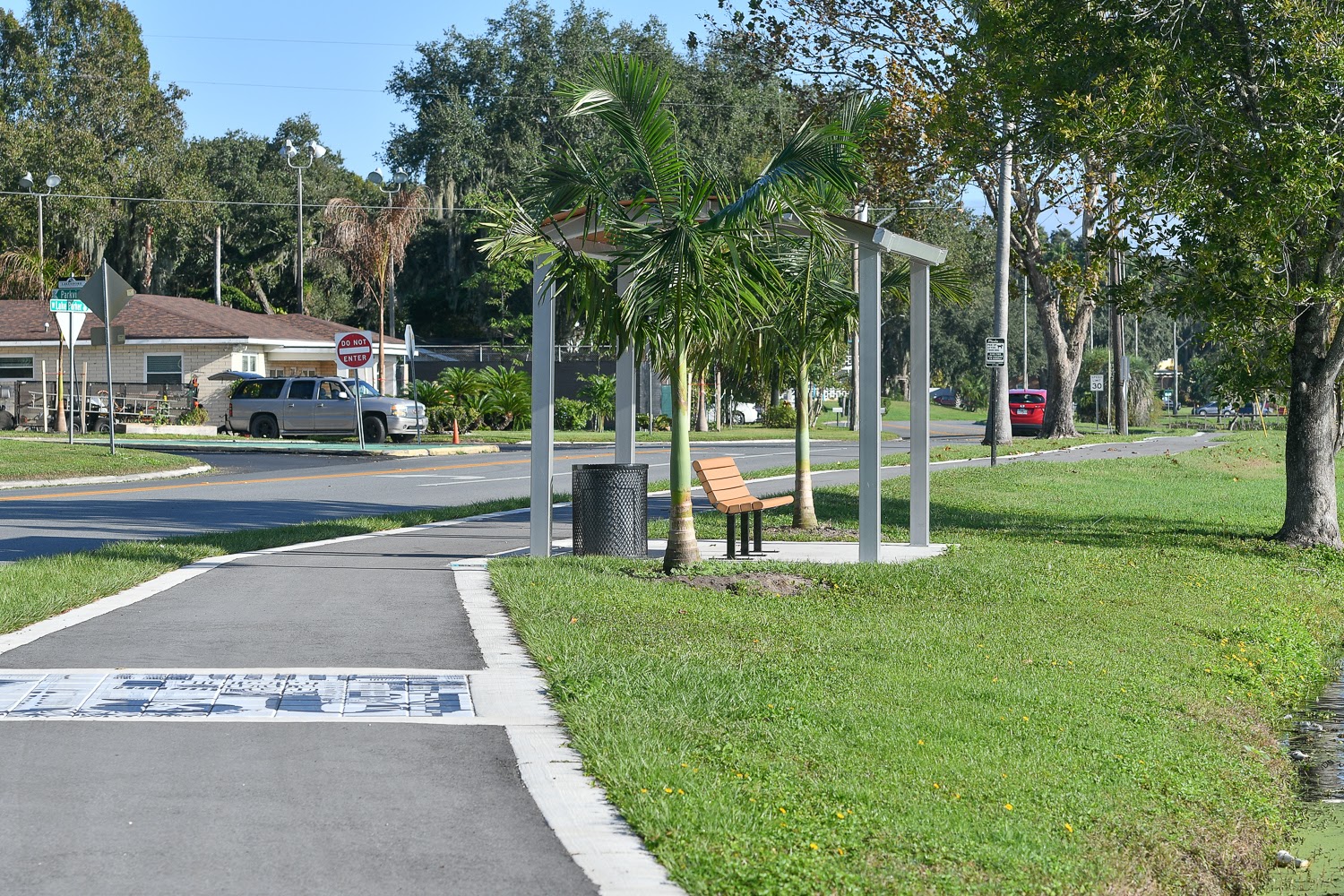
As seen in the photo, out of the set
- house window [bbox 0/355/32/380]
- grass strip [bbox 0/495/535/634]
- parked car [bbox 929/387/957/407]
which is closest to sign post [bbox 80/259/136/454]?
grass strip [bbox 0/495/535/634]

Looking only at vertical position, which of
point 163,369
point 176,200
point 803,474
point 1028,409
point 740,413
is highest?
point 176,200

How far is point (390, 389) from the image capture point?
50.2 meters

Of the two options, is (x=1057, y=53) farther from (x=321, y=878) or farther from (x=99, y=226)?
(x=99, y=226)

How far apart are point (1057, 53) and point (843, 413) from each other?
56883 millimetres

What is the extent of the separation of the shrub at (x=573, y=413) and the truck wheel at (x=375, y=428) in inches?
333

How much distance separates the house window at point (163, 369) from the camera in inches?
1730

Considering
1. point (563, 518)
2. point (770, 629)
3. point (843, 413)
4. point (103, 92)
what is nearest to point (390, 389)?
point (103, 92)

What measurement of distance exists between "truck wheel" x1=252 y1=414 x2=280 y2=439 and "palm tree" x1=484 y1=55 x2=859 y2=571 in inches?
1068

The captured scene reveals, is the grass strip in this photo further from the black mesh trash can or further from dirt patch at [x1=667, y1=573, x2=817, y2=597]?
dirt patch at [x1=667, y1=573, x2=817, y2=597]

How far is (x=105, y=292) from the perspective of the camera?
81.6ft

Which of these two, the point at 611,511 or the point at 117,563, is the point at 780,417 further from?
the point at 117,563

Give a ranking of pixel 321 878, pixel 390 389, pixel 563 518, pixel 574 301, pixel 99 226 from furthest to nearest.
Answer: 1. pixel 99 226
2. pixel 390 389
3. pixel 563 518
4. pixel 574 301
5. pixel 321 878

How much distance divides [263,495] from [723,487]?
10427 millimetres

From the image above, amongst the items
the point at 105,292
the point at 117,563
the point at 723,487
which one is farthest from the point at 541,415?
the point at 105,292
